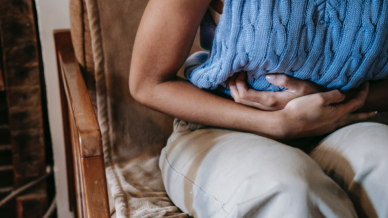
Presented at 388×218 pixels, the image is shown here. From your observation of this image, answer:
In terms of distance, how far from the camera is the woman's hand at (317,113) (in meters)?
0.56

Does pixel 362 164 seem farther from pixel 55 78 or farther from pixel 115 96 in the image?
pixel 55 78

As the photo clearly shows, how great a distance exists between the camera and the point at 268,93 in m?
0.58

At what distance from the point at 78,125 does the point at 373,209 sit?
46 cm

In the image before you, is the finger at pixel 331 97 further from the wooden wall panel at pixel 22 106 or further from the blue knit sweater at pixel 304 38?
the wooden wall panel at pixel 22 106

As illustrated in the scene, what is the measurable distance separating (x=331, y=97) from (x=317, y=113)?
39 mm

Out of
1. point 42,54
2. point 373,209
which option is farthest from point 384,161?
point 42,54

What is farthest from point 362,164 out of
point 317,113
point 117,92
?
point 117,92

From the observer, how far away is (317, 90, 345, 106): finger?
1.82 ft

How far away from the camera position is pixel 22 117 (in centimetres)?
104

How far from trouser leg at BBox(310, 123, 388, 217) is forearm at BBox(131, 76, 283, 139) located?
100 millimetres

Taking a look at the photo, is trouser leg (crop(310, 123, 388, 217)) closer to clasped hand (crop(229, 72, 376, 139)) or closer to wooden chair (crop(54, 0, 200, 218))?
clasped hand (crop(229, 72, 376, 139))

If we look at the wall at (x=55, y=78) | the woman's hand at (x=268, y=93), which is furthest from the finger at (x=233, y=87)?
the wall at (x=55, y=78)

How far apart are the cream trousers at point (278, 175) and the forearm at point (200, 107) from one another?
3 cm

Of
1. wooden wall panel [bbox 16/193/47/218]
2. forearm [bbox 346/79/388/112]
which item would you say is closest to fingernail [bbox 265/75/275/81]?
forearm [bbox 346/79/388/112]
